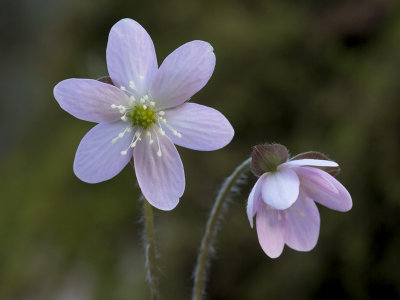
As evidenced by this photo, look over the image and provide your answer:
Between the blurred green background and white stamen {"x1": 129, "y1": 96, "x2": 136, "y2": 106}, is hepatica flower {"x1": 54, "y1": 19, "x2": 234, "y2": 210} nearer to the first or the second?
white stamen {"x1": 129, "y1": 96, "x2": 136, "y2": 106}

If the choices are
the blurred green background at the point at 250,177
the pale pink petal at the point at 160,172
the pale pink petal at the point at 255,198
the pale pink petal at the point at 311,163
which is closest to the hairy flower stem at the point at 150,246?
the pale pink petal at the point at 160,172

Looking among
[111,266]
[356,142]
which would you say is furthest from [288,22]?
[111,266]

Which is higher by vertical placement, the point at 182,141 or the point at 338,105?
the point at 338,105

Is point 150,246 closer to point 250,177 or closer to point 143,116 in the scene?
point 143,116

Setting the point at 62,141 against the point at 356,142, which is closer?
the point at 356,142

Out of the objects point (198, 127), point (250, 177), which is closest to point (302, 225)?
point (198, 127)

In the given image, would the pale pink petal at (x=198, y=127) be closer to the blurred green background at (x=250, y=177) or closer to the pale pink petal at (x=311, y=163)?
the pale pink petal at (x=311, y=163)

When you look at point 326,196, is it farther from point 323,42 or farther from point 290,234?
point 323,42
